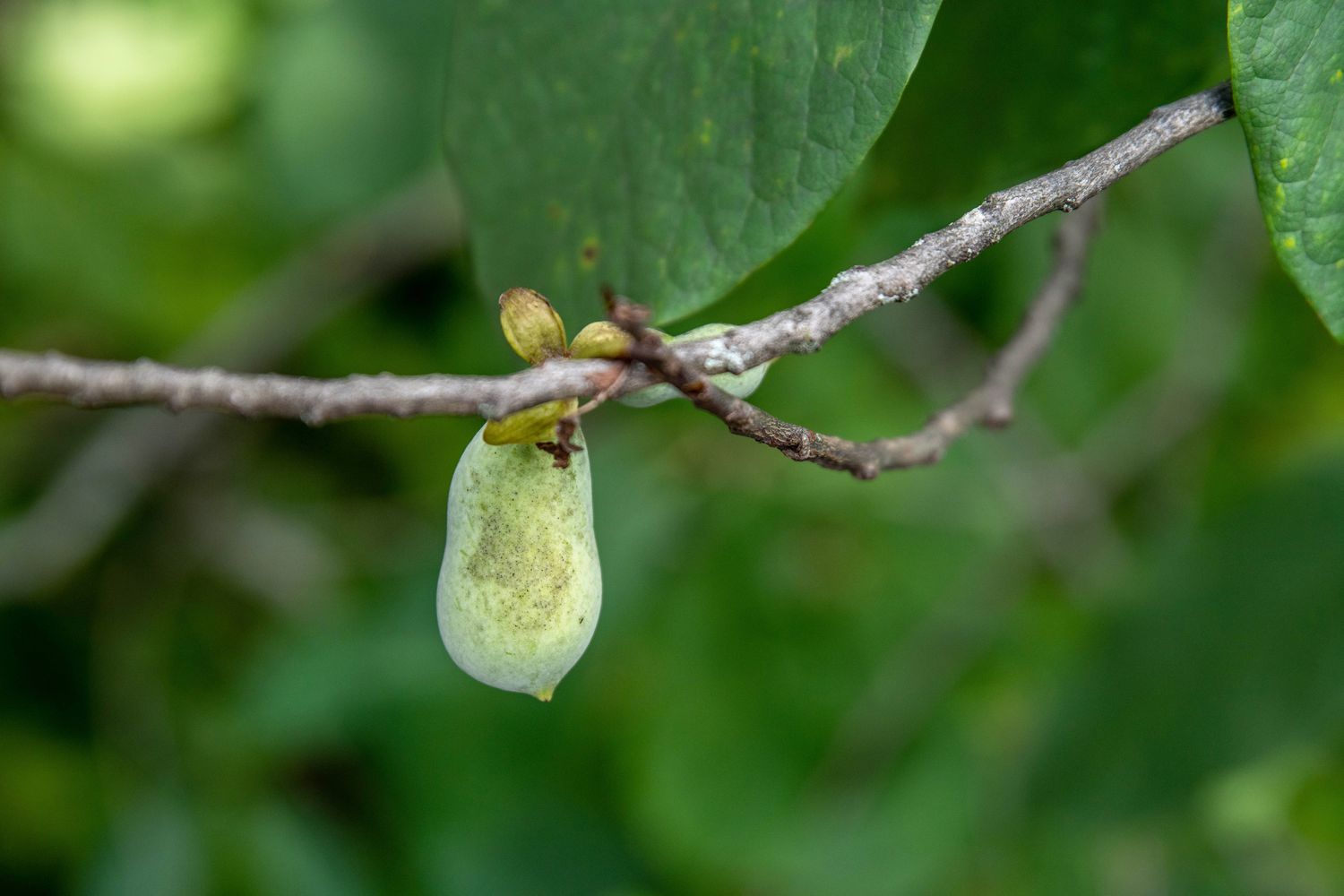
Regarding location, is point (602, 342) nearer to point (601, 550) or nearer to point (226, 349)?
point (601, 550)

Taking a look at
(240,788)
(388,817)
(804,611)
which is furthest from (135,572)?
(804,611)

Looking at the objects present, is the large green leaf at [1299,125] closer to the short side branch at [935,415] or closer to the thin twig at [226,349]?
the short side branch at [935,415]

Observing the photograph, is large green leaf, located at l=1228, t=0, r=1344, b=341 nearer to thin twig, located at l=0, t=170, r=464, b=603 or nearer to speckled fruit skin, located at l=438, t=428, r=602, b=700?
speckled fruit skin, located at l=438, t=428, r=602, b=700

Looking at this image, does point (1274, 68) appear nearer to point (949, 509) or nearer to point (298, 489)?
point (949, 509)

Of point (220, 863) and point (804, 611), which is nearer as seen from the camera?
point (804, 611)

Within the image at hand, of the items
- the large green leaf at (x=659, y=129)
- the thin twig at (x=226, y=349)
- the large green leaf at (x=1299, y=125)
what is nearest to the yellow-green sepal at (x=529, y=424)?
the large green leaf at (x=659, y=129)

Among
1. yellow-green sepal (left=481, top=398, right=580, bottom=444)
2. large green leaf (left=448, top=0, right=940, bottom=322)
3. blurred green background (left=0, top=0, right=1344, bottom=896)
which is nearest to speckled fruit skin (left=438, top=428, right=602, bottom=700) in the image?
yellow-green sepal (left=481, top=398, right=580, bottom=444)
